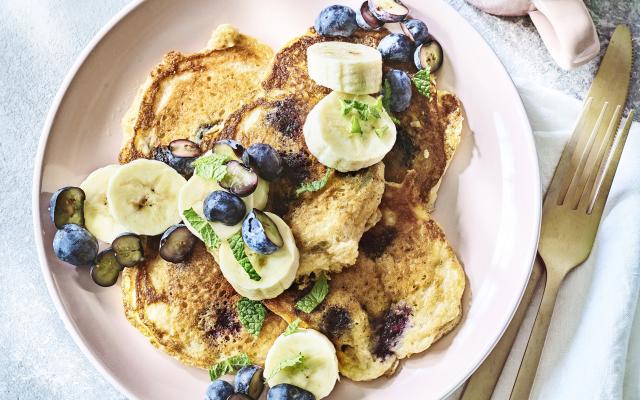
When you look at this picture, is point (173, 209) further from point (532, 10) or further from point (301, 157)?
point (532, 10)

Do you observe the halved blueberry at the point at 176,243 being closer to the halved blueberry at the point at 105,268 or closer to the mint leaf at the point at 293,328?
the halved blueberry at the point at 105,268

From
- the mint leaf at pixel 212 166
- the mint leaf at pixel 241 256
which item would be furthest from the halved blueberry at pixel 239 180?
the mint leaf at pixel 241 256

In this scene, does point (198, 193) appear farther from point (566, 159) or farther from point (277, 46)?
point (566, 159)

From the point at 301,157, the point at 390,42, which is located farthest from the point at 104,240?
the point at 390,42

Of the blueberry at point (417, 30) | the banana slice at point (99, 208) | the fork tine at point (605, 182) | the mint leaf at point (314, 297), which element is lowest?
the fork tine at point (605, 182)

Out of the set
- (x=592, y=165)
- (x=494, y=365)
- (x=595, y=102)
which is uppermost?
(x=595, y=102)

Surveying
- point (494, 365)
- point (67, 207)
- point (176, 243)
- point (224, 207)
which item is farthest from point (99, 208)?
point (494, 365)
